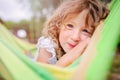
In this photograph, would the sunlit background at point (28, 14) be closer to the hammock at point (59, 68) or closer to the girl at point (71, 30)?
the girl at point (71, 30)

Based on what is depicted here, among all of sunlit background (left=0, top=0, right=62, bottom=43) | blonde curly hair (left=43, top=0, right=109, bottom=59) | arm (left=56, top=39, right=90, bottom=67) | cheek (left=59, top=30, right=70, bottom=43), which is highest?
sunlit background (left=0, top=0, right=62, bottom=43)

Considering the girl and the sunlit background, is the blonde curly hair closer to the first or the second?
the girl

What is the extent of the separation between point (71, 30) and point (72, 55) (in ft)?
0.35

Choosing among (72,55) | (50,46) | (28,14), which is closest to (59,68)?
(72,55)

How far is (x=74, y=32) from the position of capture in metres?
1.29

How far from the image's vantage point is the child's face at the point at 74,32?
1298 millimetres

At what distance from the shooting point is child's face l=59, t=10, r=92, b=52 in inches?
51.1

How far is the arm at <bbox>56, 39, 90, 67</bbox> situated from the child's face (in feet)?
0.08

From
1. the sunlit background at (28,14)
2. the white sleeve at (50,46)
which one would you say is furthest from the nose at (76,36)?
the sunlit background at (28,14)

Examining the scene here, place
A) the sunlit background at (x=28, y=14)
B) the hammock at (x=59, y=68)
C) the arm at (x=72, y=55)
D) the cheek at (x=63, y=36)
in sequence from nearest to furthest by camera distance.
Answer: the hammock at (x=59, y=68)
the arm at (x=72, y=55)
the cheek at (x=63, y=36)
the sunlit background at (x=28, y=14)

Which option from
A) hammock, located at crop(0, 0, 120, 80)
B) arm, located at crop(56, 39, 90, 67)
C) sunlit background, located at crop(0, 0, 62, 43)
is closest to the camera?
hammock, located at crop(0, 0, 120, 80)

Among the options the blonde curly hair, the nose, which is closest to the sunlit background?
the blonde curly hair

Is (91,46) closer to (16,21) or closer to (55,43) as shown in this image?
(55,43)

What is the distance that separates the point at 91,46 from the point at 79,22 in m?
0.19
